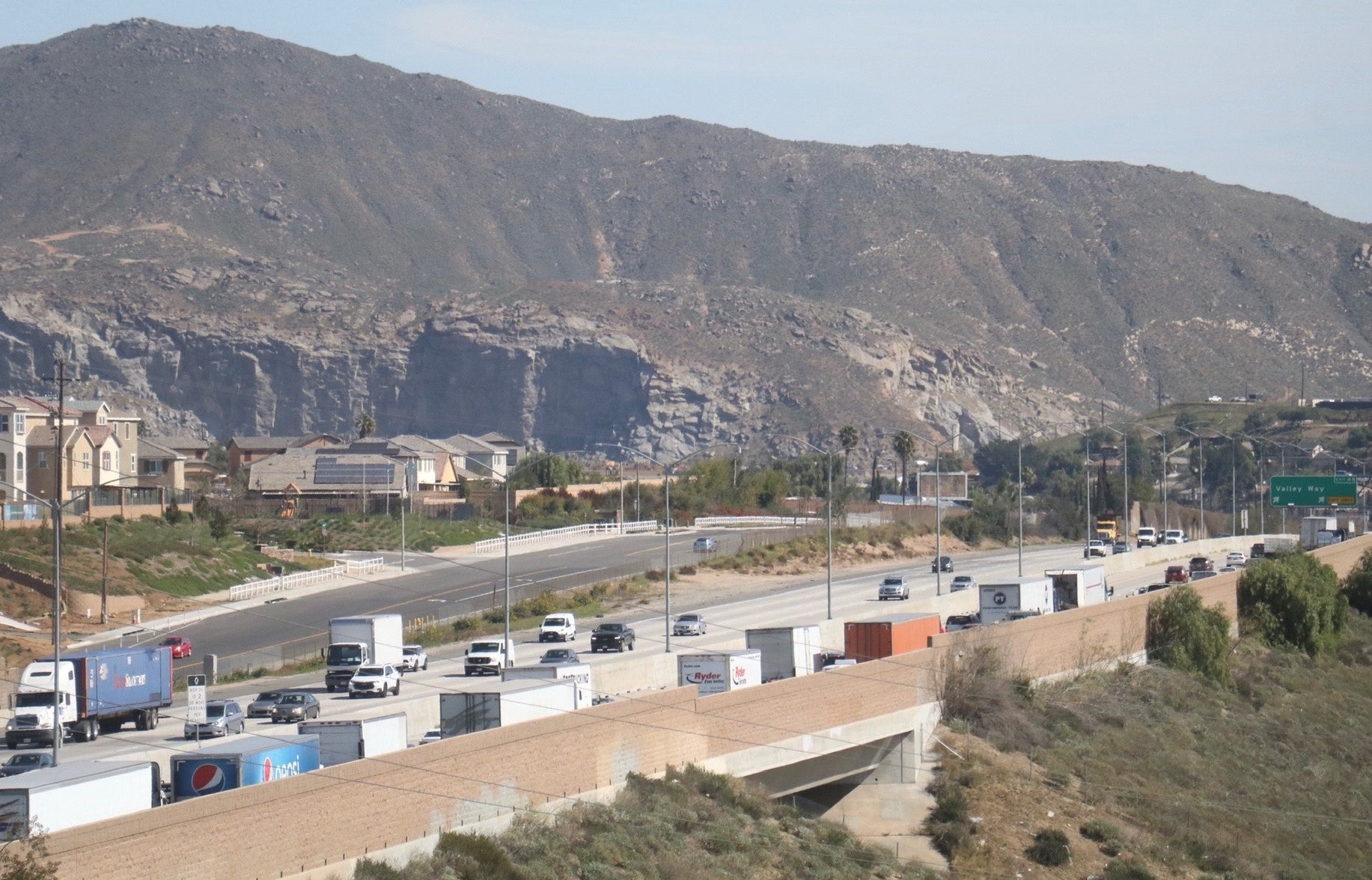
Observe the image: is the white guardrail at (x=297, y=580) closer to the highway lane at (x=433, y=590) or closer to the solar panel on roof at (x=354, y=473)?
the highway lane at (x=433, y=590)

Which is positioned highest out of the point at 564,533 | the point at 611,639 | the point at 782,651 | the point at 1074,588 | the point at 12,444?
the point at 12,444

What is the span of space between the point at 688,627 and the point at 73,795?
37763 millimetres

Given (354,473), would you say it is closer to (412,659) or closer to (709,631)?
(709,631)

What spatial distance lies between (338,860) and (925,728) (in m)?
22.0

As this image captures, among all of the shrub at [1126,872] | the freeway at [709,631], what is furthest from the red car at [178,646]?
the shrub at [1126,872]

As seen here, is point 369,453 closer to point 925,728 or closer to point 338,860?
point 925,728

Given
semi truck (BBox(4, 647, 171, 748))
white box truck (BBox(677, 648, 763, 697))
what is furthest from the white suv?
semi truck (BBox(4, 647, 171, 748))

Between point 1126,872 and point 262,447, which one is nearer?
point 1126,872

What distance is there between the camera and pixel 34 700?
38.3 meters

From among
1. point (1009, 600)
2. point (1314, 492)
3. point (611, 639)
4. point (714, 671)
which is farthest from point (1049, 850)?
point (1314, 492)

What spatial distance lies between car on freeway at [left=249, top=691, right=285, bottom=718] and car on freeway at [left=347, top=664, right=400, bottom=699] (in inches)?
147

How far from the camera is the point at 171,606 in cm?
6844

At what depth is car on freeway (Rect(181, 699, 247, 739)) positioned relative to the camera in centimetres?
3759

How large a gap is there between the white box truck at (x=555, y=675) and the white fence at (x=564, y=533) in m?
56.5
